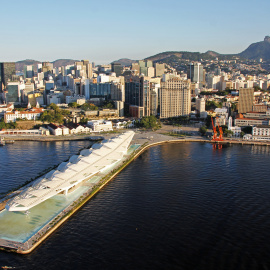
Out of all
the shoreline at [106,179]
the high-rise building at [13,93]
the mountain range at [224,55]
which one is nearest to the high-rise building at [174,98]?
the shoreline at [106,179]

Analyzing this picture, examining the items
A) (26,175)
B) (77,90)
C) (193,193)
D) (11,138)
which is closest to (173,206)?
(193,193)

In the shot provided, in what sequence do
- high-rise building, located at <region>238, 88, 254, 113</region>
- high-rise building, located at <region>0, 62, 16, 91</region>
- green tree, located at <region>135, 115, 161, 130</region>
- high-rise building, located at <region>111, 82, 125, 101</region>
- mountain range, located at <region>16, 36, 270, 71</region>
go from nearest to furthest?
green tree, located at <region>135, 115, 161, 130</region> < high-rise building, located at <region>238, 88, 254, 113</region> < high-rise building, located at <region>111, 82, 125, 101</region> < high-rise building, located at <region>0, 62, 16, 91</region> < mountain range, located at <region>16, 36, 270, 71</region>

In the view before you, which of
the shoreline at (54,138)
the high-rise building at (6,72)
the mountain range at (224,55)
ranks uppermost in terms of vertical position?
the mountain range at (224,55)

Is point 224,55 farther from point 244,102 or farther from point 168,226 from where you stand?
point 168,226

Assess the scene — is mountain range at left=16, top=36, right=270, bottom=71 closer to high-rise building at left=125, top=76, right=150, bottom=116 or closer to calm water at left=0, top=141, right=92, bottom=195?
high-rise building at left=125, top=76, right=150, bottom=116

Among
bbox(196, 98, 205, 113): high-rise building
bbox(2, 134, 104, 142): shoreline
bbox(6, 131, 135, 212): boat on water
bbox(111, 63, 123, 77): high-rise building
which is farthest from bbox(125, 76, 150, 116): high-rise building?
bbox(111, 63, 123, 77): high-rise building

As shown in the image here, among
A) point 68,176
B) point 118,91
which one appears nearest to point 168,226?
point 68,176

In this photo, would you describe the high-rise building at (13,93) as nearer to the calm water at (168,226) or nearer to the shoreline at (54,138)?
the shoreline at (54,138)
